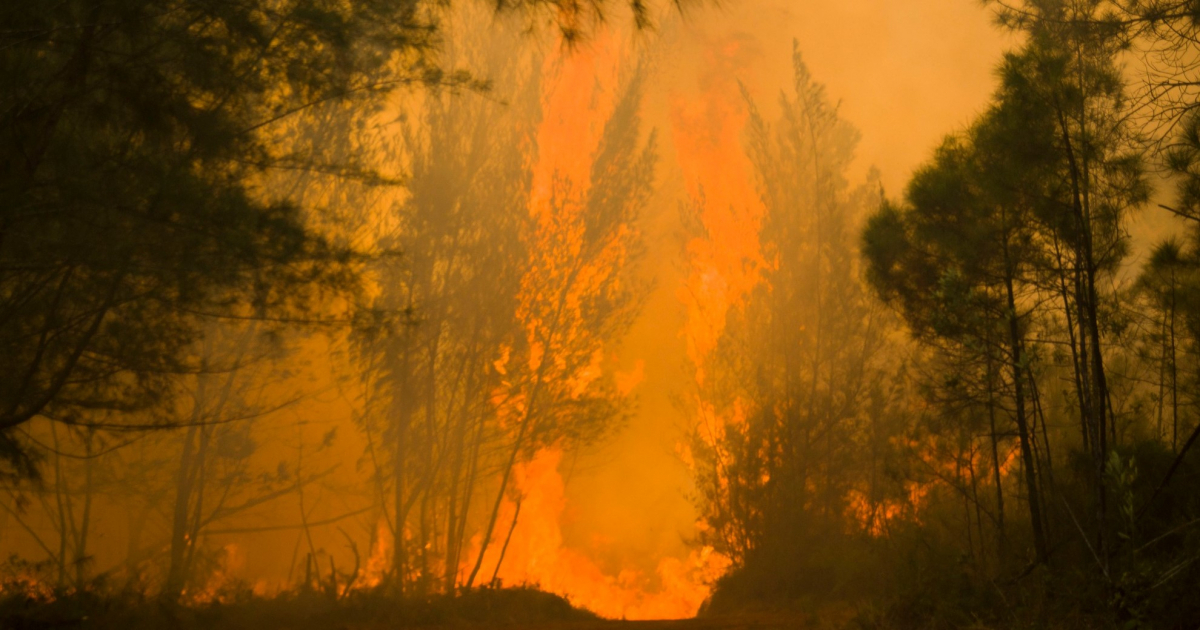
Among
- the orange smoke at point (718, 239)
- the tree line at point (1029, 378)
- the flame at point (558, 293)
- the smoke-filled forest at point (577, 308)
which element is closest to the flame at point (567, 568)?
the flame at point (558, 293)

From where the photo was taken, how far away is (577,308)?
45.5 feet

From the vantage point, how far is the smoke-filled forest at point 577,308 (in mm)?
5301

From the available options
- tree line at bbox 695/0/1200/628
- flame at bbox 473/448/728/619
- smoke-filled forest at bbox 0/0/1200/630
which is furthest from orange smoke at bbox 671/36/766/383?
flame at bbox 473/448/728/619

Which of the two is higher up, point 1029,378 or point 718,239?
point 718,239

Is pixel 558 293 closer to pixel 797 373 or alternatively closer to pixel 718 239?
pixel 718 239

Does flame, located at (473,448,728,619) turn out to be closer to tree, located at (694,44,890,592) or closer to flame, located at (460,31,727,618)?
flame, located at (460,31,727,618)

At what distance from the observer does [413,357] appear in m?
12.7

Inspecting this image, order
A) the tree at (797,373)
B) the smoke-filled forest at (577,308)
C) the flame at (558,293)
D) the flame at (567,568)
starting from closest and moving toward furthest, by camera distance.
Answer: the smoke-filled forest at (577,308) → the tree at (797,373) → the flame at (558,293) → the flame at (567,568)

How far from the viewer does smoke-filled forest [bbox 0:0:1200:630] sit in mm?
5301

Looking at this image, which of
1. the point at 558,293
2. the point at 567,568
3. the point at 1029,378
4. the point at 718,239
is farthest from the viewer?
the point at 567,568

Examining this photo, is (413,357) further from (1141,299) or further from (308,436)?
(1141,299)

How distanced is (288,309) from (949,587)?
5999 millimetres

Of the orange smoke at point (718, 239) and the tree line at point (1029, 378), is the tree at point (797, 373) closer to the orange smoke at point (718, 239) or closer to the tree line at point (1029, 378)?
the tree line at point (1029, 378)

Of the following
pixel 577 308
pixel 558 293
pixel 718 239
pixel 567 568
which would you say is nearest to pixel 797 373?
pixel 718 239
